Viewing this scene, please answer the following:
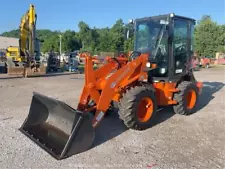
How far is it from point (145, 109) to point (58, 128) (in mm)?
1917

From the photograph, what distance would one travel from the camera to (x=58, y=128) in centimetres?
516

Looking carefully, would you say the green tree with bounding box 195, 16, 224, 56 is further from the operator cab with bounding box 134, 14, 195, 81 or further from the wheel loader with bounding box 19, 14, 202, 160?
the wheel loader with bounding box 19, 14, 202, 160

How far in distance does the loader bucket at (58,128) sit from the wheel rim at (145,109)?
1.53m

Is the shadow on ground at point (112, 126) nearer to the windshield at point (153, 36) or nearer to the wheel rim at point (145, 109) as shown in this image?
the wheel rim at point (145, 109)

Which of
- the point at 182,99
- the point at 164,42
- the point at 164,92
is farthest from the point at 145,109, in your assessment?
the point at 164,42

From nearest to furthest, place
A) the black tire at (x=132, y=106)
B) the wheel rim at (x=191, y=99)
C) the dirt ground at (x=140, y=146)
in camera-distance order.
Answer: the dirt ground at (x=140, y=146)
the black tire at (x=132, y=106)
the wheel rim at (x=191, y=99)

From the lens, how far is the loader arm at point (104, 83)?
518cm

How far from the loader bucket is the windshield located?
112 inches

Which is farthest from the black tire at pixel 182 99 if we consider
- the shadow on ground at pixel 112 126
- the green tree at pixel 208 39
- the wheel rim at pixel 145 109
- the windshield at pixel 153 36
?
the green tree at pixel 208 39

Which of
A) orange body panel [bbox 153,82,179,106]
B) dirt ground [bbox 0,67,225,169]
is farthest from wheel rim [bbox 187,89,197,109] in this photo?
orange body panel [bbox 153,82,179,106]

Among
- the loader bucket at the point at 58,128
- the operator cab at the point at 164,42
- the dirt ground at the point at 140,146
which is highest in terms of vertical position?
the operator cab at the point at 164,42

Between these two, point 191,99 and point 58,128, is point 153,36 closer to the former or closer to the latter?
point 191,99

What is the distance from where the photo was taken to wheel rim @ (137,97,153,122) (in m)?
5.75

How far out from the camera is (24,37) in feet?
58.8
